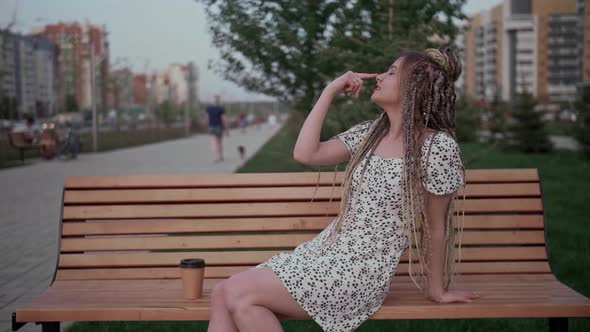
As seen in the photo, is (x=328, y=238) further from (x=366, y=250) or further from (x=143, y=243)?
(x=143, y=243)

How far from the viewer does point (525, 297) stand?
3266 mm

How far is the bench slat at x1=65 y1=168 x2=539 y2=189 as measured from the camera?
381 cm

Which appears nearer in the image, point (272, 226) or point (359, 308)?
point (359, 308)

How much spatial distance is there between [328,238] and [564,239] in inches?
179

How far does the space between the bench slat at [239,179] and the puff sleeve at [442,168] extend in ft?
2.34

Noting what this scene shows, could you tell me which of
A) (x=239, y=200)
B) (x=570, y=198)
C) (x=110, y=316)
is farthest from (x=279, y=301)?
(x=570, y=198)

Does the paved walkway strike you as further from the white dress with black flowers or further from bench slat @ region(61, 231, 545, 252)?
the white dress with black flowers

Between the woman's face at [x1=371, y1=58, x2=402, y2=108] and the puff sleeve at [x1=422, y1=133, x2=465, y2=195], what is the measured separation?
269 mm

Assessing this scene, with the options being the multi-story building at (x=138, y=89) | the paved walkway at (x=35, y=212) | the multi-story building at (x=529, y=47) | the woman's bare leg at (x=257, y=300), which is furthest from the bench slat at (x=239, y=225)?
the multi-story building at (x=529, y=47)

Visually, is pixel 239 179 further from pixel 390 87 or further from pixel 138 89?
pixel 138 89

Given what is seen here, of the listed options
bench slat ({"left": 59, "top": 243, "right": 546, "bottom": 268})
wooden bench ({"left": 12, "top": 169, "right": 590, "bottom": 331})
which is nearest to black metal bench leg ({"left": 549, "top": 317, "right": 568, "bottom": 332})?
wooden bench ({"left": 12, "top": 169, "right": 590, "bottom": 331})

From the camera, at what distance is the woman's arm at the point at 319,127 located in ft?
11.1

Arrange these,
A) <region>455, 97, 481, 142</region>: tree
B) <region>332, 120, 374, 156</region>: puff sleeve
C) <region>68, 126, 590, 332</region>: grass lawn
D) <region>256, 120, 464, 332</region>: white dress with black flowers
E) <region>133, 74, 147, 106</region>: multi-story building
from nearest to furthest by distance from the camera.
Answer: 1. <region>256, 120, 464, 332</region>: white dress with black flowers
2. <region>332, 120, 374, 156</region>: puff sleeve
3. <region>68, 126, 590, 332</region>: grass lawn
4. <region>455, 97, 481, 142</region>: tree
5. <region>133, 74, 147, 106</region>: multi-story building

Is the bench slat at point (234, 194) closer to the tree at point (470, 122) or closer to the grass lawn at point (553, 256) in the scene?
the grass lawn at point (553, 256)
